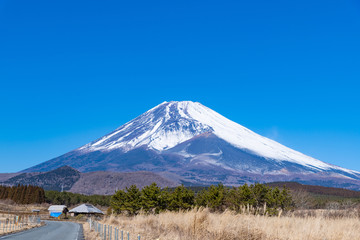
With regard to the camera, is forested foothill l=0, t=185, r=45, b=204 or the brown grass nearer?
the brown grass

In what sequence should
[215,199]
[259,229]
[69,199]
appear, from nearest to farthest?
[259,229], [215,199], [69,199]

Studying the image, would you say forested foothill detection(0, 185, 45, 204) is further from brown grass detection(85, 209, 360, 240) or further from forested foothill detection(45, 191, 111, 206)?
brown grass detection(85, 209, 360, 240)

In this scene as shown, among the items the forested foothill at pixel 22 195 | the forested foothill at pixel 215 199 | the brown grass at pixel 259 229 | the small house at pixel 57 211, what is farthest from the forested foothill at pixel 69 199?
the brown grass at pixel 259 229

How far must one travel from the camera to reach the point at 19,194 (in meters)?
123

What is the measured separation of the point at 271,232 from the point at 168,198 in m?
35.6

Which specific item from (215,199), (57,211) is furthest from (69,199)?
(215,199)

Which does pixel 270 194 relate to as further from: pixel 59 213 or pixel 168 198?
pixel 59 213

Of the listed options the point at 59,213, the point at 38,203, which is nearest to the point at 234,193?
the point at 59,213

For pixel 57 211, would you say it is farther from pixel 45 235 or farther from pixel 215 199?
pixel 45 235

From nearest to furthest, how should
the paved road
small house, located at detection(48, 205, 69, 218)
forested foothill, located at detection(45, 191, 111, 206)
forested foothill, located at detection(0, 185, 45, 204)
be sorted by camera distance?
the paved road → small house, located at detection(48, 205, 69, 218) → forested foothill, located at detection(0, 185, 45, 204) → forested foothill, located at detection(45, 191, 111, 206)

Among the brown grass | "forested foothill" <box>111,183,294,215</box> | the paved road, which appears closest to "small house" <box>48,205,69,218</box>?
"forested foothill" <box>111,183,294,215</box>

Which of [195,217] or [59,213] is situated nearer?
[195,217]

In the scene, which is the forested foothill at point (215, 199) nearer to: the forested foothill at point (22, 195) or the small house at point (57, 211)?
the small house at point (57, 211)

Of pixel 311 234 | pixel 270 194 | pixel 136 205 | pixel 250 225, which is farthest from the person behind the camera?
pixel 136 205
